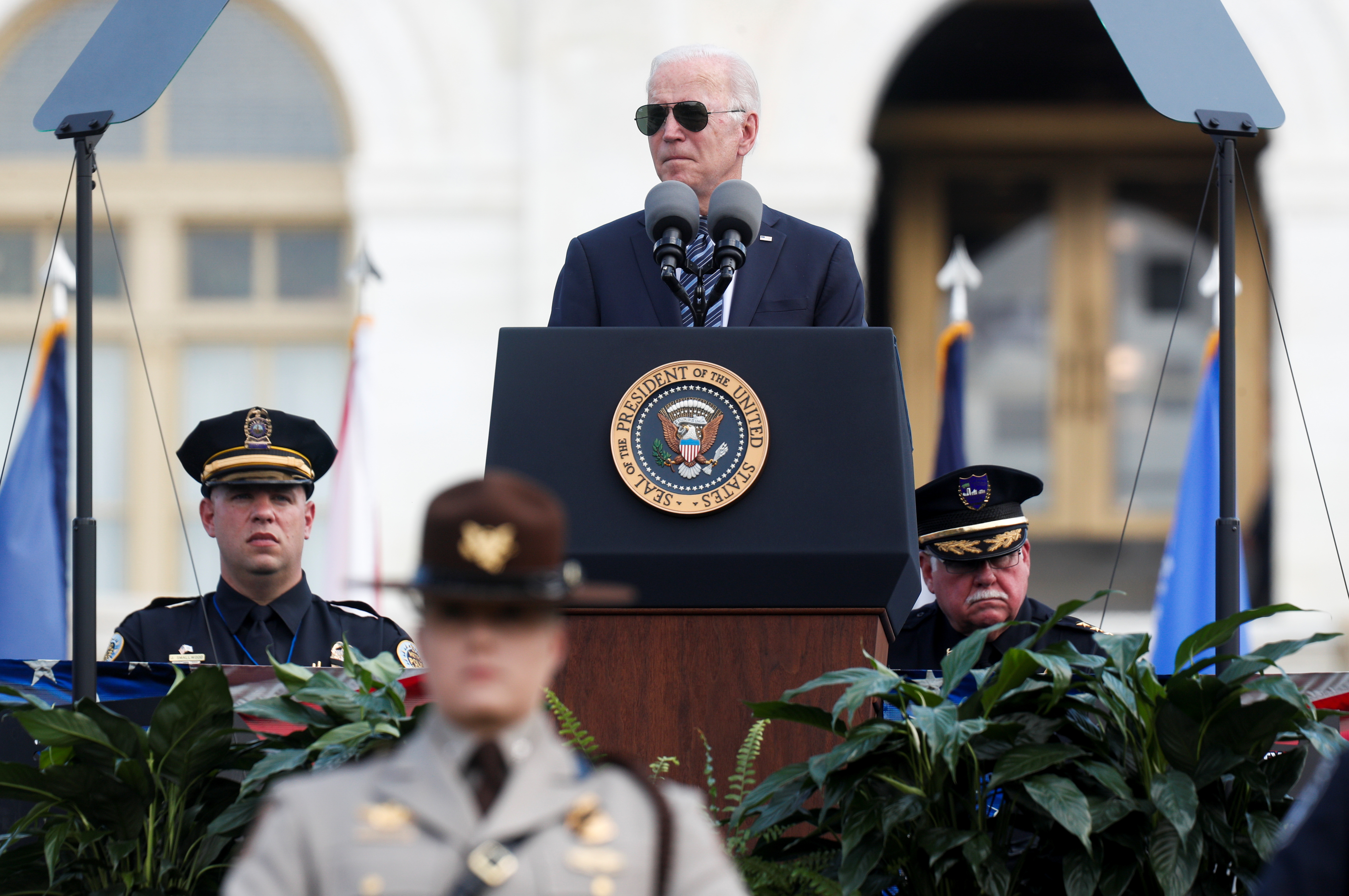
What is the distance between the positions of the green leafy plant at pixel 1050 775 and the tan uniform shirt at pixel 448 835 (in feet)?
3.15

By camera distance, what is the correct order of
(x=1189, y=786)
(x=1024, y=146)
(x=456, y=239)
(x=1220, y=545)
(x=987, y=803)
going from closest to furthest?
(x=1189, y=786) → (x=987, y=803) → (x=1220, y=545) → (x=456, y=239) → (x=1024, y=146)

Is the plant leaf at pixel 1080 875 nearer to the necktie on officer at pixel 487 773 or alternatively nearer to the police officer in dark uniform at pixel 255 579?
the necktie on officer at pixel 487 773

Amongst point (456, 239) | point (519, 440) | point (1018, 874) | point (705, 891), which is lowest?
point (1018, 874)

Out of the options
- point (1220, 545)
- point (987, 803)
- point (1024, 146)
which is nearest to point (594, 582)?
point (987, 803)

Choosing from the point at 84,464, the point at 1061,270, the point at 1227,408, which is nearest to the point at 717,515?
the point at 1227,408

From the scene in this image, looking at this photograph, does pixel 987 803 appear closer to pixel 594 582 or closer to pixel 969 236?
pixel 594 582

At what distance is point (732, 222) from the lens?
3510 mm

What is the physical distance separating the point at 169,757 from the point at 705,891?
151 cm

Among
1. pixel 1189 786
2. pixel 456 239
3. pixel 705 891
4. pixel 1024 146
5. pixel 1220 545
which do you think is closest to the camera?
pixel 705 891

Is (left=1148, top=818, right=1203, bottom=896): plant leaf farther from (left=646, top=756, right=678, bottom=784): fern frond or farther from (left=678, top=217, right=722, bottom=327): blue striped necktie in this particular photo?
(left=678, top=217, right=722, bottom=327): blue striped necktie

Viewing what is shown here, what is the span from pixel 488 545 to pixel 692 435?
1265mm

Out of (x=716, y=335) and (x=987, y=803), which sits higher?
(x=716, y=335)

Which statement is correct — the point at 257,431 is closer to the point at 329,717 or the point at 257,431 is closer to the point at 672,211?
the point at 329,717

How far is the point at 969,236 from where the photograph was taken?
12930 mm
